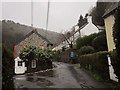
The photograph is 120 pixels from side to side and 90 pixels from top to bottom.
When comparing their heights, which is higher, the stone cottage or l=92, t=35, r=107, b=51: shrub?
the stone cottage

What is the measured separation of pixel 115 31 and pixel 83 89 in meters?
4.34

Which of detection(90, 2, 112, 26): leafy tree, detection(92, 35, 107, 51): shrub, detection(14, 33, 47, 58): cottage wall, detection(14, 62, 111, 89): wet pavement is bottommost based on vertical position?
detection(14, 62, 111, 89): wet pavement

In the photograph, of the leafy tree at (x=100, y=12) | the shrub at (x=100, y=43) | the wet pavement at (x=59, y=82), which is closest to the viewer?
the wet pavement at (x=59, y=82)

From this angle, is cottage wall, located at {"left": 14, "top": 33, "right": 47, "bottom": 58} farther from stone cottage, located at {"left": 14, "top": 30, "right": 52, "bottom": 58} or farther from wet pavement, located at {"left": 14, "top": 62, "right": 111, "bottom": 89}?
wet pavement, located at {"left": 14, "top": 62, "right": 111, "bottom": 89}

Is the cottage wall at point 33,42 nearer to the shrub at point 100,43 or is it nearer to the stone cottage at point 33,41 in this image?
the stone cottage at point 33,41

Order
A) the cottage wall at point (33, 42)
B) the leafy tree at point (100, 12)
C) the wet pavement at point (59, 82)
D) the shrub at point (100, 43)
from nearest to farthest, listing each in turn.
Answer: the wet pavement at point (59, 82)
the shrub at point (100, 43)
the cottage wall at point (33, 42)
the leafy tree at point (100, 12)

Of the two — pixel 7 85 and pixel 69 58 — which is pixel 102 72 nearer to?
pixel 7 85

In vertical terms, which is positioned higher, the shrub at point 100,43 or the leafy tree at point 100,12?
the leafy tree at point 100,12

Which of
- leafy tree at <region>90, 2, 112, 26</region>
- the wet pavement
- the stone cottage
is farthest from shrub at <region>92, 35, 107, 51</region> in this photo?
leafy tree at <region>90, 2, 112, 26</region>

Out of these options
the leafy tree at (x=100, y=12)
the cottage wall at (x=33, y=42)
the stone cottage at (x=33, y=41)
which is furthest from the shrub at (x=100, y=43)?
the leafy tree at (x=100, y=12)

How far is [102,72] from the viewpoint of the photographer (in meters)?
17.7

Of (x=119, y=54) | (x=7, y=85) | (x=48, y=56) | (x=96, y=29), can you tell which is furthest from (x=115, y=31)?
(x=96, y=29)

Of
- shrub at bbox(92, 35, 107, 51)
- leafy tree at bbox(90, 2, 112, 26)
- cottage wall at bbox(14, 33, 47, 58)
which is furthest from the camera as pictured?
leafy tree at bbox(90, 2, 112, 26)

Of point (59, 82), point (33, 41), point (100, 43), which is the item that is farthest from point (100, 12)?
point (59, 82)
